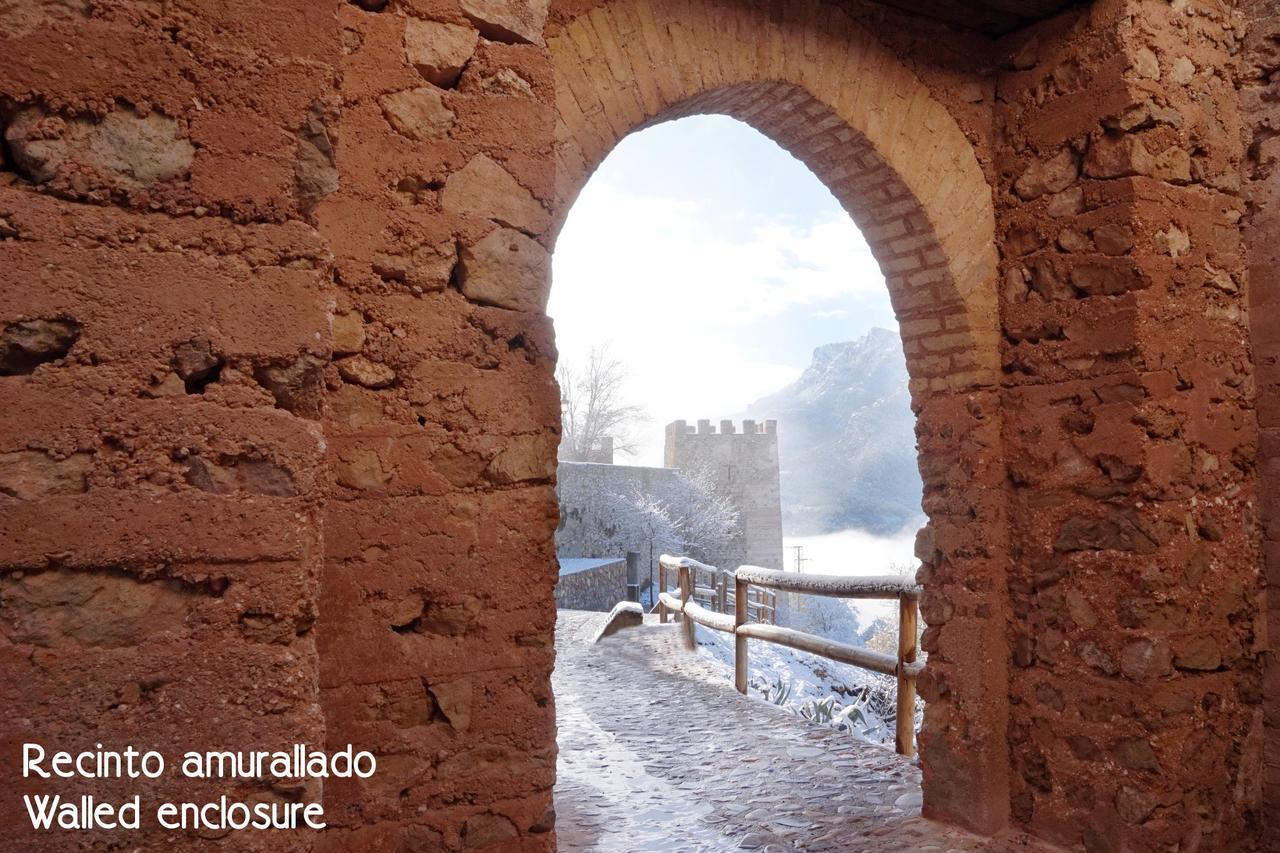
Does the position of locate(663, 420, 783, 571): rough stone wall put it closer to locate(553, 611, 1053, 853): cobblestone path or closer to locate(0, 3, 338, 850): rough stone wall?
locate(553, 611, 1053, 853): cobblestone path

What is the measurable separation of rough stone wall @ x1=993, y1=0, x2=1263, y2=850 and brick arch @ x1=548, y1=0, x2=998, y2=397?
0.23 m

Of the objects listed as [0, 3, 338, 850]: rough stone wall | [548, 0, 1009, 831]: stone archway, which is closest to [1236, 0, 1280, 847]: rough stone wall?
[548, 0, 1009, 831]: stone archway

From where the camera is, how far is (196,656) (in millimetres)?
1176

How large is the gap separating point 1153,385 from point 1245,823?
1.63 metres

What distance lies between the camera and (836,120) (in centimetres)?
311

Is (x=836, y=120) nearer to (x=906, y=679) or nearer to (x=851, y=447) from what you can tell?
(x=906, y=679)

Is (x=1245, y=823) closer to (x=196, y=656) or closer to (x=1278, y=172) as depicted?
(x=1278, y=172)

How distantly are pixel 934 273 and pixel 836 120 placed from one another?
2.39 feet

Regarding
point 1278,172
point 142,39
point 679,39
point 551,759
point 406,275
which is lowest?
point 551,759

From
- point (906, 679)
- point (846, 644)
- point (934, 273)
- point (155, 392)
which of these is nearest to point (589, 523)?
point (846, 644)

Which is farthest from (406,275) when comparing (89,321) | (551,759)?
(551,759)

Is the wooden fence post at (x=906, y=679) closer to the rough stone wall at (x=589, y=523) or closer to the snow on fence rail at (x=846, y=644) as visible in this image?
the snow on fence rail at (x=846, y=644)

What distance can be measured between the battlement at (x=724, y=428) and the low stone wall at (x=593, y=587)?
7559 mm

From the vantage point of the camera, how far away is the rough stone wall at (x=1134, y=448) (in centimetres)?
290
